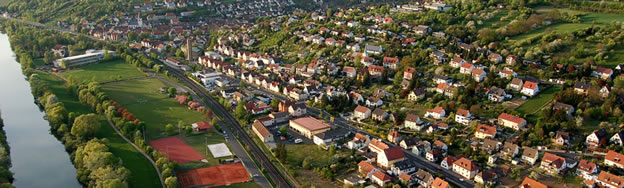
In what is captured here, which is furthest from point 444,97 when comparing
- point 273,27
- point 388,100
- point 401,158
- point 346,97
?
point 273,27

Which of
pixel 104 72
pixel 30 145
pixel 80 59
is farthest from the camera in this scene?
pixel 80 59

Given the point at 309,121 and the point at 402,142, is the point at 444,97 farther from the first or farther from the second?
the point at 309,121

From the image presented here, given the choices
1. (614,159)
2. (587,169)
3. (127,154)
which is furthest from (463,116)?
(127,154)

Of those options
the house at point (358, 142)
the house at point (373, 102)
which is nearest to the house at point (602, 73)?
the house at point (373, 102)

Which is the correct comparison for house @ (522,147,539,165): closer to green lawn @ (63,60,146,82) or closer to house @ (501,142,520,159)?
house @ (501,142,520,159)

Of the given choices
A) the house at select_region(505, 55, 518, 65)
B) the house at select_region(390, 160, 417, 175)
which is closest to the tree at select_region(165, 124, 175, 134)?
the house at select_region(390, 160, 417, 175)

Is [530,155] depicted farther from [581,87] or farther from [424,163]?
[581,87]
